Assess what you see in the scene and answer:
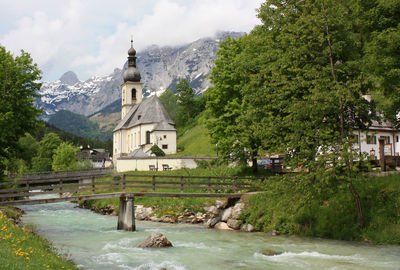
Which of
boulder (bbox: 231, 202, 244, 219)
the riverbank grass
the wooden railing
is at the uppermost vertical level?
the wooden railing

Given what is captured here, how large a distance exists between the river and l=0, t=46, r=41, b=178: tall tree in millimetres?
9674

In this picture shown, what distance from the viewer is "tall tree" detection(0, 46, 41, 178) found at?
29.9 meters

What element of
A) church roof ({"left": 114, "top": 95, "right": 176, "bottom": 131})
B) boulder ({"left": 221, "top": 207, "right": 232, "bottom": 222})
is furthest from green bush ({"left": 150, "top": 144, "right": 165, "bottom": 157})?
boulder ({"left": 221, "top": 207, "right": 232, "bottom": 222})

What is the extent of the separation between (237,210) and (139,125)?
182 feet


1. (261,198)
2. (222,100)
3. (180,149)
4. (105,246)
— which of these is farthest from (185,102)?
Answer: (105,246)

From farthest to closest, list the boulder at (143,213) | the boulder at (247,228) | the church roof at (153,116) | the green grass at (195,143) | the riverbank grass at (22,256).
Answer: the church roof at (153,116) < the green grass at (195,143) < the boulder at (143,213) < the boulder at (247,228) < the riverbank grass at (22,256)

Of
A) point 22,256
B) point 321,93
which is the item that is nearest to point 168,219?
point 321,93

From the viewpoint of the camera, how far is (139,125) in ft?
261

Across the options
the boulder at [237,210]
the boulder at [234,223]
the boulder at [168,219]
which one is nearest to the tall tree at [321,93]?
the boulder at [237,210]

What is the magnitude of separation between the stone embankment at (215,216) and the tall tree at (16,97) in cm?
1169

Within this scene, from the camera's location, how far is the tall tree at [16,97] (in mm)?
29911

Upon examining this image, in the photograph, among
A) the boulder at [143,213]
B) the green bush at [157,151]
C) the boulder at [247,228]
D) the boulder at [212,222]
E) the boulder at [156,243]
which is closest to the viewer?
the boulder at [156,243]

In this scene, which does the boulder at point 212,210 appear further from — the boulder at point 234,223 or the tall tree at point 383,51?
the tall tree at point 383,51

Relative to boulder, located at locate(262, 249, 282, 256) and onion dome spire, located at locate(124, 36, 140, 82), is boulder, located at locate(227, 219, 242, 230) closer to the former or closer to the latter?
boulder, located at locate(262, 249, 282, 256)
